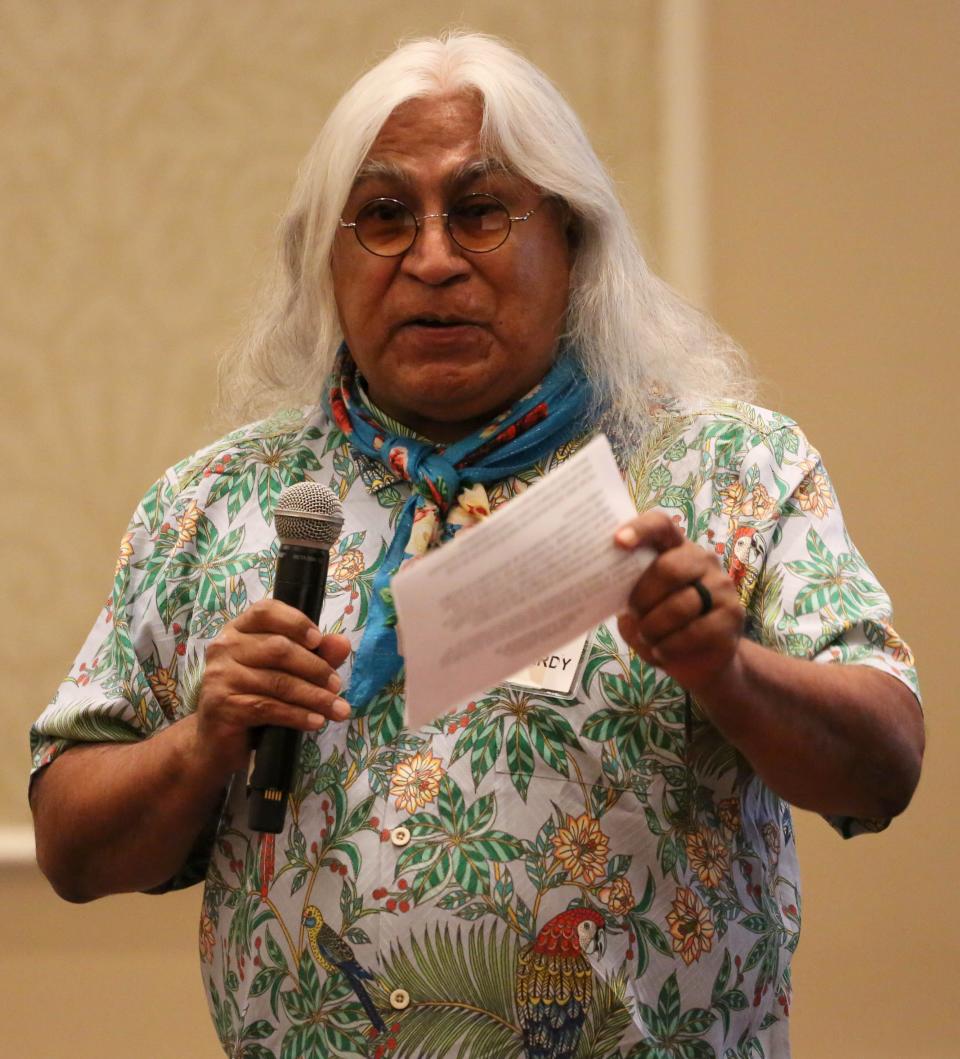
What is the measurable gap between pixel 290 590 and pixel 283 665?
3.2 inches

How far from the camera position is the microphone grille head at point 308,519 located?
1562 millimetres

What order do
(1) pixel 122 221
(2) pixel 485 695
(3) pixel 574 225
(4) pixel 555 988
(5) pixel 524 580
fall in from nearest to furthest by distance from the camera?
(5) pixel 524 580 → (4) pixel 555 988 → (2) pixel 485 695 → (3) pixel 574 225 → (1) pixel 122 221

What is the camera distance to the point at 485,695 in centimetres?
174

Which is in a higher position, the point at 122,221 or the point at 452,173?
the point at 122,221

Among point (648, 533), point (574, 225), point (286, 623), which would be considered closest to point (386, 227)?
point (574, 225)

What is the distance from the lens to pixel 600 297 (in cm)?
197

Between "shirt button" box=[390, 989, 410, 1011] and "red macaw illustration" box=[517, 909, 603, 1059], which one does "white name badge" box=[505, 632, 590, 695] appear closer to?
"red macaw illustration" box=[517, 909, 603, 1059]

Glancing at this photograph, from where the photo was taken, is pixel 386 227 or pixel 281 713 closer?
pixel 281 713

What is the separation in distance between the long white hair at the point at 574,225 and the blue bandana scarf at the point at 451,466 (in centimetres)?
6

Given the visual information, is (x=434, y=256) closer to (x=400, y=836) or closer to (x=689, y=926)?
(x=400, y=836)

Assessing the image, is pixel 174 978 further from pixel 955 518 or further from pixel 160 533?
pixel 955 518

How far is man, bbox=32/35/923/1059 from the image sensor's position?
1596mm

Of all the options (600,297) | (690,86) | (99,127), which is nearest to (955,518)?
A: (690,86)

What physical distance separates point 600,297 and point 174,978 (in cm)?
222
